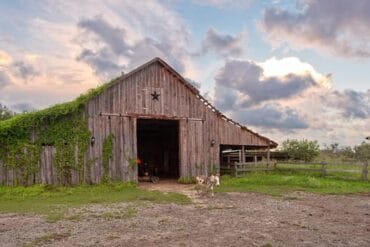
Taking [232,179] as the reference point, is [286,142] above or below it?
above

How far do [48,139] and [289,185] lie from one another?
42.4ft

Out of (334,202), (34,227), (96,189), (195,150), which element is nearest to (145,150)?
(195,150)

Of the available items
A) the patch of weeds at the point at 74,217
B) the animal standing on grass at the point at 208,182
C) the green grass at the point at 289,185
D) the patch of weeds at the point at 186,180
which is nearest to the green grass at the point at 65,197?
the patch of weeds at the point at 74,217

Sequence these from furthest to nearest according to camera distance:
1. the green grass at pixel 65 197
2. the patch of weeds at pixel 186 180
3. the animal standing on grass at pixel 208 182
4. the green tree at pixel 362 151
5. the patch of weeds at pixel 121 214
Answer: the green tree at pixel 362 151 < the patch of weeds at pixel 186 180 < the animal standing on grass at pixel 208 182 < the green grass at pixel 65 197 < the patch of weeds at pixel 121 214

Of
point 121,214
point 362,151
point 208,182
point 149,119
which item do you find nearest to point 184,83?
point 149,119

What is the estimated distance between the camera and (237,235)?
11250 mm

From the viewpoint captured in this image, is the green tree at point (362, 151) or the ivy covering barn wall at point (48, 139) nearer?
the ivy covering barn wall at point (48, 139)

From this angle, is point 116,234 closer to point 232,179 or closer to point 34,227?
point 34,227

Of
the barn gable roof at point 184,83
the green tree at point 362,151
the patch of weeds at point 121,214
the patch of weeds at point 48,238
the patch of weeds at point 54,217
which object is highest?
the barn gable roof at point 184,83

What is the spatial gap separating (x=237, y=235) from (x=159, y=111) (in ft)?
48.9

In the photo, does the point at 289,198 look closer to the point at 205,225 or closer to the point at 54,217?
the point at 205,225

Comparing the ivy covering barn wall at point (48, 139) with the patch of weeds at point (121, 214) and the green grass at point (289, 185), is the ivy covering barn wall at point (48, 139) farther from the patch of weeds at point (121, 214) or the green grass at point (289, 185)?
the patch of weeds at point (121, 214)

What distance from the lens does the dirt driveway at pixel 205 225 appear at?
10695mm

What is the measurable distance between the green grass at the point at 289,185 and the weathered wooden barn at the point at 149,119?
2.77m
